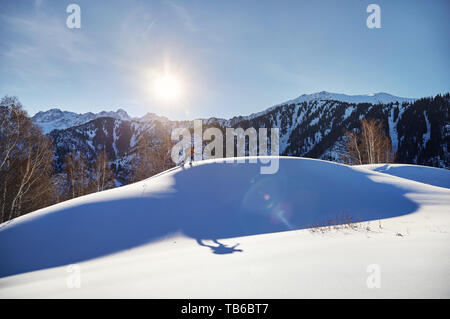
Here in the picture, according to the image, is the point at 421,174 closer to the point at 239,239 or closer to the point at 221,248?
the point at 239,239

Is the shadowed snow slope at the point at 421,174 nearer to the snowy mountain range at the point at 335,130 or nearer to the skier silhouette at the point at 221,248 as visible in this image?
the skier silhouette at the point at 221,248

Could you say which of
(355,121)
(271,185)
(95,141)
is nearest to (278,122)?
(355,121)

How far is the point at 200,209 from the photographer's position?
752 centimetres

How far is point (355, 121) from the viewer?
112 m

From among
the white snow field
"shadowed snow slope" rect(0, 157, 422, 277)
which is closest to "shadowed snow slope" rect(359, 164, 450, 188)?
"shadowed snow slope" rect(0, 157, 422, 277)

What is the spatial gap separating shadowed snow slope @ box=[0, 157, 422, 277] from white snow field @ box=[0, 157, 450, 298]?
0.04m

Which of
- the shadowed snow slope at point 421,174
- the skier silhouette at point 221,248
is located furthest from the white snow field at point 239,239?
the shadowed snow slope at point 421,174

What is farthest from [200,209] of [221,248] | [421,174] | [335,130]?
[335,130]

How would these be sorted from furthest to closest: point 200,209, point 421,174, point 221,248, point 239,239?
point 421,174, point 200,209, point 239,239, point 221,248

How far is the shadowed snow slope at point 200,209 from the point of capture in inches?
209

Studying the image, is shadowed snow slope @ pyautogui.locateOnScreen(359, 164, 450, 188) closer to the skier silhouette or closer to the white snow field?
the white snow field

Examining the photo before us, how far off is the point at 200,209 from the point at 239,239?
258 centimetres
